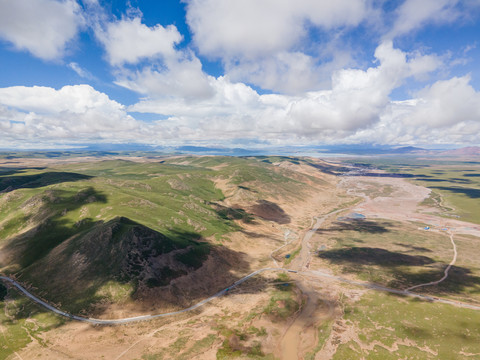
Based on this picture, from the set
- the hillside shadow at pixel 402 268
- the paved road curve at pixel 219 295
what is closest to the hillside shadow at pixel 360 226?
the hillside shadow at pixel 402 268

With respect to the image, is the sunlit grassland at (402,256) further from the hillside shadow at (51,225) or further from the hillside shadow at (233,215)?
the hillside shadow at (51,225)

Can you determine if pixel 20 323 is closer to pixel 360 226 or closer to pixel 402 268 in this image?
pixel 402 268

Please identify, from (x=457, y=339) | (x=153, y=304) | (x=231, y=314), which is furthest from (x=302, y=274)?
(x=153, y=304)

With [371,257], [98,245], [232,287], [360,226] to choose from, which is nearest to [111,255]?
[98,245]

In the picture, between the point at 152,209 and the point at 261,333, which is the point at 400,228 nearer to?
the point at 261,333

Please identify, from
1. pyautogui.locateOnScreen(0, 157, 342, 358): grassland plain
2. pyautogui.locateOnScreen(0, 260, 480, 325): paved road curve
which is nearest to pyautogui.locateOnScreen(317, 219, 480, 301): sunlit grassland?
pyautogui.locateOnScreen(0, 260, 480, 325): paved road curve

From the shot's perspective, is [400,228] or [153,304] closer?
[153,304]
